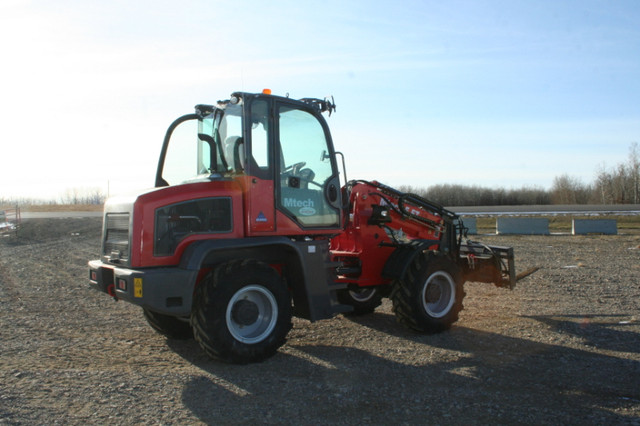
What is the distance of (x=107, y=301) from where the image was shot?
9.03m

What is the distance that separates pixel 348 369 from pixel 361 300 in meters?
2.63

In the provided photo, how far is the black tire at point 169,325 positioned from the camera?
6539 mm

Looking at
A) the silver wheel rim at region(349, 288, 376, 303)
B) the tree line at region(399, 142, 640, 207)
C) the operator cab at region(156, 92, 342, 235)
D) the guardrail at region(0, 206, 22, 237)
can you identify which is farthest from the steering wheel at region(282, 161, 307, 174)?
the tree line at region(399, 142, 640, 207)

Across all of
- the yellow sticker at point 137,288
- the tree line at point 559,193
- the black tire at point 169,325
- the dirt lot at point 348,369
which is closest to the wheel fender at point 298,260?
the dirt lot at point 348,369

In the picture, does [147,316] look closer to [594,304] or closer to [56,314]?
[56,314]

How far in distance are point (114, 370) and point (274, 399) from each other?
179 centimetres

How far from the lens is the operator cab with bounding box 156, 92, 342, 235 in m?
5.87

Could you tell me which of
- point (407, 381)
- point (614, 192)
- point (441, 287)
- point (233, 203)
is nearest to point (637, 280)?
point (441, 287)

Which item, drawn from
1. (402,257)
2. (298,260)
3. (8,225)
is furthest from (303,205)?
(8,225)

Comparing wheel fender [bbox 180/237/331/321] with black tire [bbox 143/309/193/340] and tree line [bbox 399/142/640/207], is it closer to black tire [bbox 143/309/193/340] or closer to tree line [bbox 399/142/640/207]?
black tire [bbox 143/309/193/340]

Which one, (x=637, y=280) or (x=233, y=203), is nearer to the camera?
(x=233, y=203)

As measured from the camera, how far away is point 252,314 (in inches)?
226

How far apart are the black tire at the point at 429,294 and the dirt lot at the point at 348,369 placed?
21 cm

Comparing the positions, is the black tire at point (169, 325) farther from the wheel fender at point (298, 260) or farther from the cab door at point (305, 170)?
the cab door at point (305, 170)
